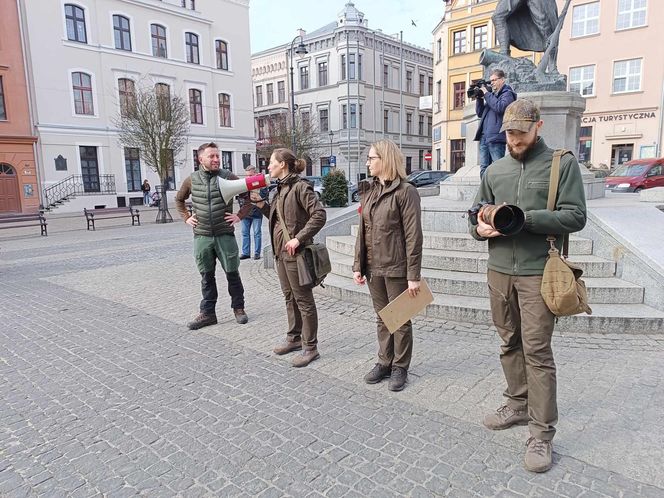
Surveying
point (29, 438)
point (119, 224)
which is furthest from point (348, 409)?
point (119, 224)

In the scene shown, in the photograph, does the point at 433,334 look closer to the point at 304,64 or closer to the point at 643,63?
the point at 643,63

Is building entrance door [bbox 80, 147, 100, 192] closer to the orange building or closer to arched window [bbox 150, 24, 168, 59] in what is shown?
the orange building

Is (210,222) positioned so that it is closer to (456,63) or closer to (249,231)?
(249,231)

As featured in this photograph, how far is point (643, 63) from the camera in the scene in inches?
1248

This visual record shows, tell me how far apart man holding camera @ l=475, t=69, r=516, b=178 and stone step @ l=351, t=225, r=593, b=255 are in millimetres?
1241

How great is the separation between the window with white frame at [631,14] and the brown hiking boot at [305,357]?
122 feet

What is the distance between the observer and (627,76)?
3253cm

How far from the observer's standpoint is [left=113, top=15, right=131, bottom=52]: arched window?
99.1 ft

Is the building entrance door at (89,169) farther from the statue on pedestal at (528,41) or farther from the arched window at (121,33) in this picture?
the statue on pedestal at (528,41)

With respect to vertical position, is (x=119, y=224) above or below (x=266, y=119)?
below

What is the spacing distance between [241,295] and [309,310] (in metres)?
1.66

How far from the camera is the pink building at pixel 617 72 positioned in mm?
31344

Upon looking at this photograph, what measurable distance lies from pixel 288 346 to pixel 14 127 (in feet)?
91.6

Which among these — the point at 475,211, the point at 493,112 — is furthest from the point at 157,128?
the point at 475,211
